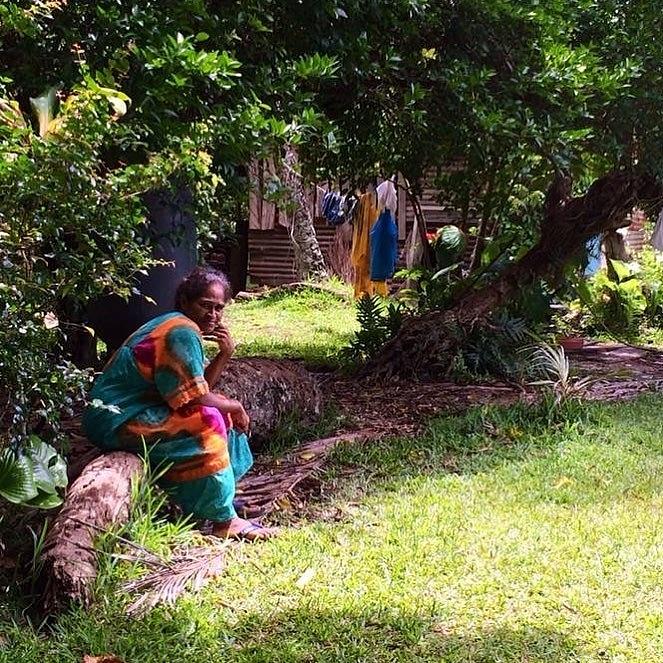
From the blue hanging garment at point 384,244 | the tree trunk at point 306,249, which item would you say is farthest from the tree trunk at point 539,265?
the tree trunk at point 306,249

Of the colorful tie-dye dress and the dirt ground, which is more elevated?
the colorful tie-dye dress

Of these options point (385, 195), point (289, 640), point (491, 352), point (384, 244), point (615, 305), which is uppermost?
point (385, 195)

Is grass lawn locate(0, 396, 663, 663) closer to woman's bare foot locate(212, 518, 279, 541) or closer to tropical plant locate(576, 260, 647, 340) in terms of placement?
woman's bare foot locate(212, 518, 279, 541)

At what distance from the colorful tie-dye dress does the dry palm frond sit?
30 cm

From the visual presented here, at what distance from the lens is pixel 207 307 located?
12.4ft

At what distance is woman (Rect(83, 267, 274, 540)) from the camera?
3539mm

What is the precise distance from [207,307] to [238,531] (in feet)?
3.32

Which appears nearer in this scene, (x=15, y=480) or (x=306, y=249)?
(x=15, y=480)

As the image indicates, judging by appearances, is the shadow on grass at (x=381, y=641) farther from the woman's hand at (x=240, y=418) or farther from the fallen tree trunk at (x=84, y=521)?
the woman's hand at (x=240, y=418)

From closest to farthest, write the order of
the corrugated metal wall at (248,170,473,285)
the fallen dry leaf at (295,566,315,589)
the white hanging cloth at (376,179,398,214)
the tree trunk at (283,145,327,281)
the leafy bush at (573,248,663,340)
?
1. the fallen dry leaf at (295,566,315,589)
2. the leafy bush at (573,248,663,340)
3. the white hanging cloth at (376,179,398,214)
4. the tree trunk at (283,145,327,281)
5. the corrugated metal wall at (248,170,473,285)

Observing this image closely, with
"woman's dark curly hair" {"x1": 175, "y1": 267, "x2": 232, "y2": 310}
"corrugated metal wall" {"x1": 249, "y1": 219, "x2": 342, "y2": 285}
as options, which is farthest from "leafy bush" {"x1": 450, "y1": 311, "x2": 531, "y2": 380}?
"corrugated metal wall" {"x1": 249, "y1": 219, "x2": 342, "y2": 285}

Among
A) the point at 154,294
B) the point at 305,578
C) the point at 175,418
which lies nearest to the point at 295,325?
the point at 154,294

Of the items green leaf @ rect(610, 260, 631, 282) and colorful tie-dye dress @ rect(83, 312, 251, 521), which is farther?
green leaf @ rect(610, 260, 631, 282)

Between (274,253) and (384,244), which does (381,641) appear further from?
(274,253)
